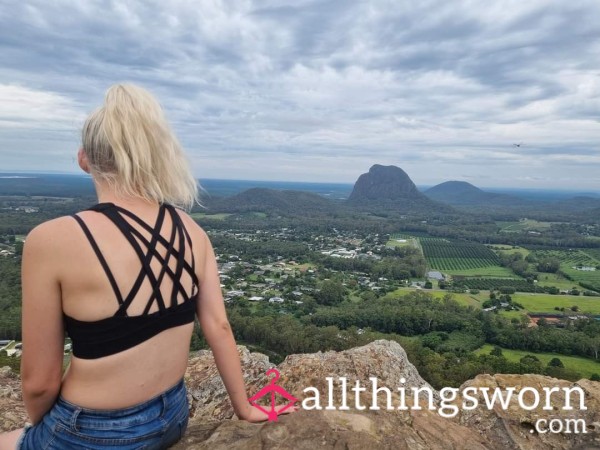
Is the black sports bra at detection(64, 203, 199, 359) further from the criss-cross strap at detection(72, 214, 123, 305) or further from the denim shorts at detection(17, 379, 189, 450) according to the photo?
the denim shorts at detection(17, 379, 189, 450)

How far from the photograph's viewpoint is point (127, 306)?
7.03ft

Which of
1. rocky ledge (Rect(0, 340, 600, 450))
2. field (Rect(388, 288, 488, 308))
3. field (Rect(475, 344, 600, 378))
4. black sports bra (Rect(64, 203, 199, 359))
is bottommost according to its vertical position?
field (Rect(388, 288, 488, 308))

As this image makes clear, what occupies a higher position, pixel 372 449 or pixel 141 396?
pixel 141 396

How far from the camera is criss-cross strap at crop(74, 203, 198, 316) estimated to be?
83.7 inches

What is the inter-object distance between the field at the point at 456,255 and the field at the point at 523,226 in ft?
98.5

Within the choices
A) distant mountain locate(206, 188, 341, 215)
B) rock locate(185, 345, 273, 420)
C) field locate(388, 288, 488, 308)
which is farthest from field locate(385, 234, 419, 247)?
rock locate(185, 345, 273, 420)

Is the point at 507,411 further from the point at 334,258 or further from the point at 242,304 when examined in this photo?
the point at 334,258

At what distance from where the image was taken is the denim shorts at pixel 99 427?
2299 millimetres

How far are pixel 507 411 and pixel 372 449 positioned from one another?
9.18 feet

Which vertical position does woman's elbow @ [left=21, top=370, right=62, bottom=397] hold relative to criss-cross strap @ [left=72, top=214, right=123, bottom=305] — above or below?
below

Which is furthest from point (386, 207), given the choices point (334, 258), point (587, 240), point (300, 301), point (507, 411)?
point (507, 411)

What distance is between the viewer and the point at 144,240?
222 cm

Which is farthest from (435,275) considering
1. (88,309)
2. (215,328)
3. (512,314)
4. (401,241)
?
(88,309)

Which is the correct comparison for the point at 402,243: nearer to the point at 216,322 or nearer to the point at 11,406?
the point at 11,406
